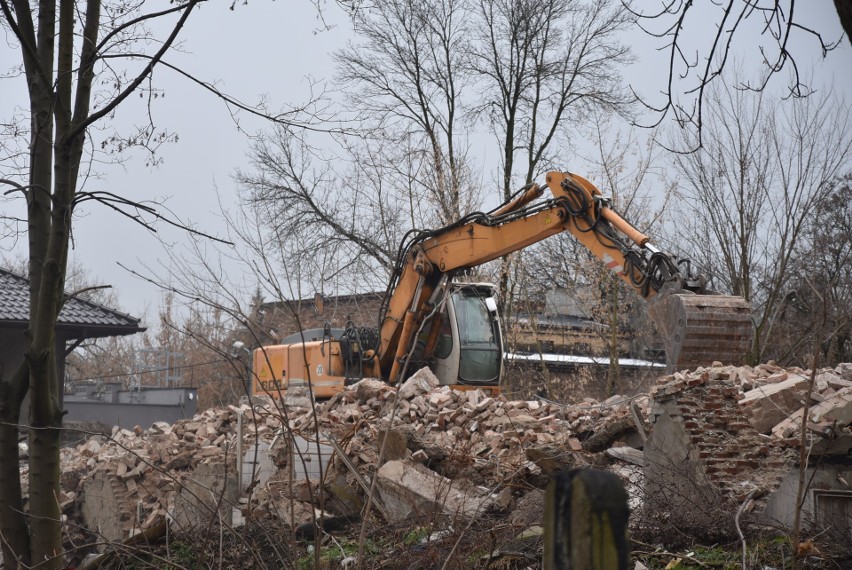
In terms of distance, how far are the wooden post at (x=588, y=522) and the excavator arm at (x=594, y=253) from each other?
845 centimetres

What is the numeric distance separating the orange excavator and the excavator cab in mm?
16

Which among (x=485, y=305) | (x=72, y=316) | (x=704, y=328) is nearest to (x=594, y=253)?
(x=704, y=328)

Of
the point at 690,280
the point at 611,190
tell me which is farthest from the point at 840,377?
the point at 611,190

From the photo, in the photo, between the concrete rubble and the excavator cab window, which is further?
the excavator cab window

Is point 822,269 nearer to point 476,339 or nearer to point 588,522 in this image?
point 476,339

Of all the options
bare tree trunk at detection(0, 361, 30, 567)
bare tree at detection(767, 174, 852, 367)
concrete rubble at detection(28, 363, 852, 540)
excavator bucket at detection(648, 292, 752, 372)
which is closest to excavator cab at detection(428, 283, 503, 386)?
concrete rubble at detection(28, 363, 852, 540)

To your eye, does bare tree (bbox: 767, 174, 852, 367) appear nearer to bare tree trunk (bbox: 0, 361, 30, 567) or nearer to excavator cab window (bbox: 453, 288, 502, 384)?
excavator cab window (bbox: 453, 288, 502, 384)

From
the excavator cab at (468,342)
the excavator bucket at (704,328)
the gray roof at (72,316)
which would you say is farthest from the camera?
the gray roof at (72,316)

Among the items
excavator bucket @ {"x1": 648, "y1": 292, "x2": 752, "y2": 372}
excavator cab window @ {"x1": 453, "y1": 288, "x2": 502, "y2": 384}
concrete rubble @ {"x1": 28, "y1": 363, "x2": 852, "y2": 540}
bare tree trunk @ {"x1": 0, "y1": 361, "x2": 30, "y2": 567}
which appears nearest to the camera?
bare tree trunk @ {"x1": 0, "y1": 361, "x2": 30, "y2": 567}

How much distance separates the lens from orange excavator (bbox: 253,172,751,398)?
9.71m

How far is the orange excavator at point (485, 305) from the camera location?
31.9 ft

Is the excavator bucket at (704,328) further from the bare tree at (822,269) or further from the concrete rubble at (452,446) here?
the bare tree at (822,269)

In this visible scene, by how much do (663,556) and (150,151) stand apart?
4.10 meters

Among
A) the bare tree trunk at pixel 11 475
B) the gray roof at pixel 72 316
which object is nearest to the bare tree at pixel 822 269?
the gray roof at pixel 72 316
